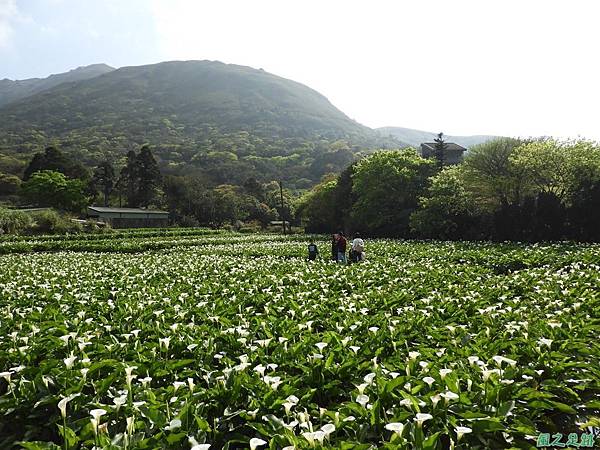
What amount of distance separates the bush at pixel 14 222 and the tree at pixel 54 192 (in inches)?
649

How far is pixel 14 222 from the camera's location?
42781 millimetres

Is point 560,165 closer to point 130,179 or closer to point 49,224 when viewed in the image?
point 49,224

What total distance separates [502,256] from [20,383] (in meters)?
17.3

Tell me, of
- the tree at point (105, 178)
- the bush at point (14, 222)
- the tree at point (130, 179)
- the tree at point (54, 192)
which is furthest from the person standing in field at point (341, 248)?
the tree at point (105, 178)

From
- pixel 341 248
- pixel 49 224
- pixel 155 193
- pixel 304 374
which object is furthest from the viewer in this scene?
pixel 155 193

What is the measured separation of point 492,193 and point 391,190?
37.3 feet

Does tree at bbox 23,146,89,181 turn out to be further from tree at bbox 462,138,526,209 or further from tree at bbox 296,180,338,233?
tree at bbox 462,138,526,209

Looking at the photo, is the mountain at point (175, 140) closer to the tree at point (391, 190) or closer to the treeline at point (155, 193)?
the treeline at point (155, 193)

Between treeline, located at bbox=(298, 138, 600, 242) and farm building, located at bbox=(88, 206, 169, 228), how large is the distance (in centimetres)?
3490

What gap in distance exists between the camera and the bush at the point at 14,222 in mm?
41750

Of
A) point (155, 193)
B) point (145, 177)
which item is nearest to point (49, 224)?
point (145, 177)

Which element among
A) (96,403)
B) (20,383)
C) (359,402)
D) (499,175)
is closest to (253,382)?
(359,402)

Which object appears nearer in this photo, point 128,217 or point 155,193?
point 128,217

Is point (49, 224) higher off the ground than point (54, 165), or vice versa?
point (54, 165)
